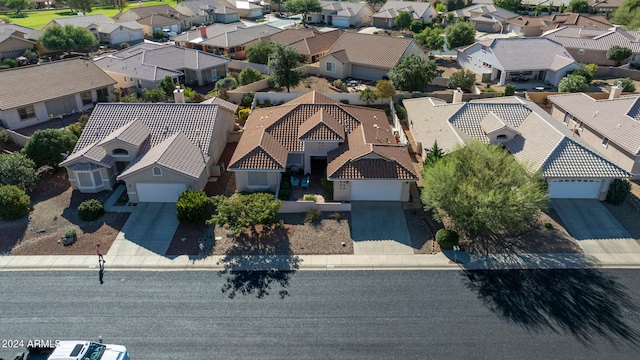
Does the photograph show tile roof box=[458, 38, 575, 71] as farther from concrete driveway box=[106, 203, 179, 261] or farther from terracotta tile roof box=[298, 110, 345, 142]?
concrete driveway box=[106, 203, 179, 261]

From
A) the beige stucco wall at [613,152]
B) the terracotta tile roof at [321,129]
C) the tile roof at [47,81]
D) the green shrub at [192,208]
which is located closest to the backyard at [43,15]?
the tile roof at [47,81]

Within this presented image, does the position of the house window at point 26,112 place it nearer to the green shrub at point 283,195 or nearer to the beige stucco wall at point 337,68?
the green shrub at point 283,195

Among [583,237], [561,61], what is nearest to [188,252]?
[583,237]

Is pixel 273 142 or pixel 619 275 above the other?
pixel 273 142

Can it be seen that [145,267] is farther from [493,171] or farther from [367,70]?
[367,70]

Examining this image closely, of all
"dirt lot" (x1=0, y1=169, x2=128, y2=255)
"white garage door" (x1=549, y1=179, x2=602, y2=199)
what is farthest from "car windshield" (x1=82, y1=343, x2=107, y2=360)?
"white garage door" (x1=549, y1=179, x2=602, y2=199)

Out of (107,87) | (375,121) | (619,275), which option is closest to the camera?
(619,275)

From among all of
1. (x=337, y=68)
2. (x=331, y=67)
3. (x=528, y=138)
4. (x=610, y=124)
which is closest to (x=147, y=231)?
(x=528, y=138)
